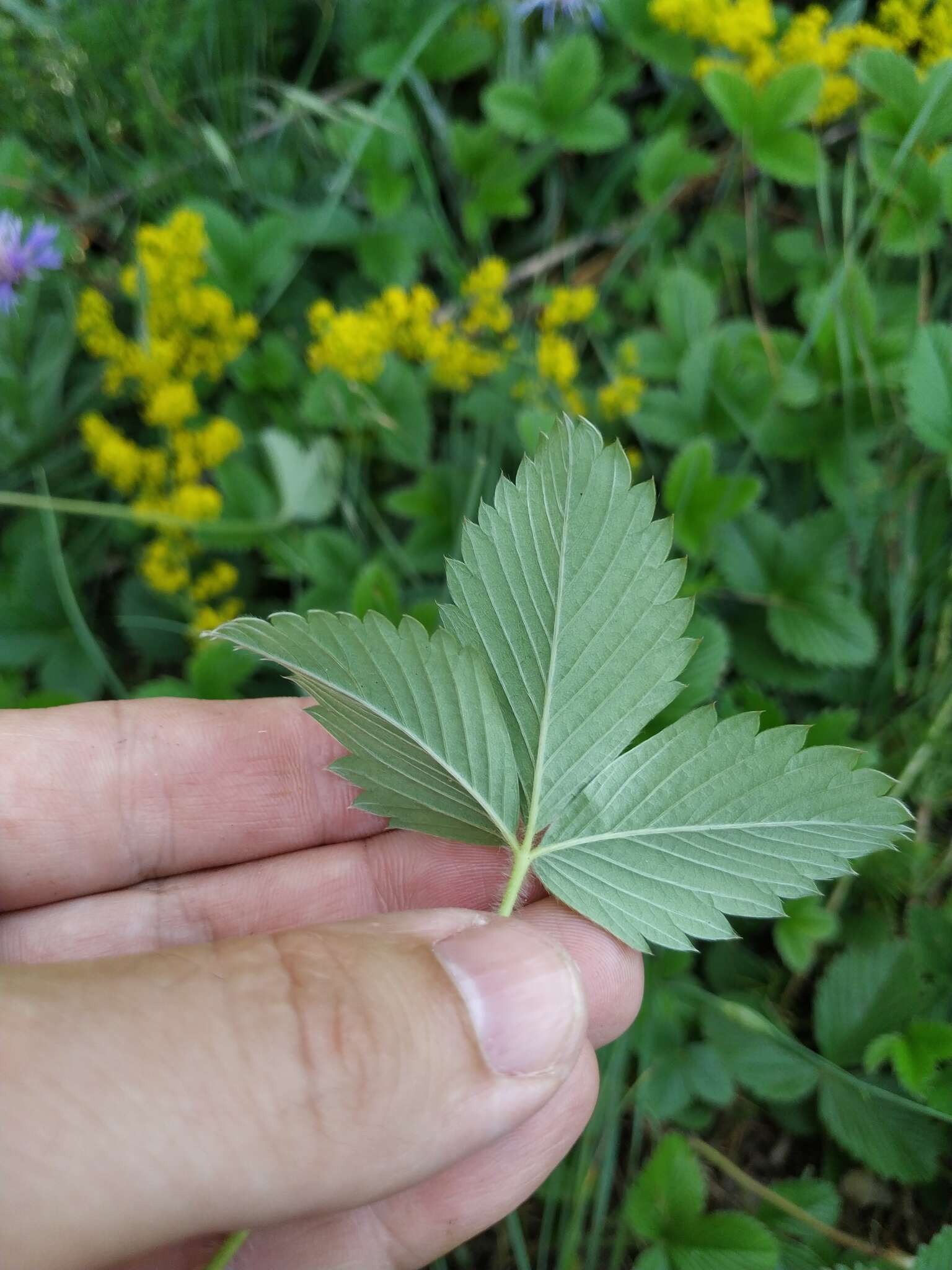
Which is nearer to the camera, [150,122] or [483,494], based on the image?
[483,494]

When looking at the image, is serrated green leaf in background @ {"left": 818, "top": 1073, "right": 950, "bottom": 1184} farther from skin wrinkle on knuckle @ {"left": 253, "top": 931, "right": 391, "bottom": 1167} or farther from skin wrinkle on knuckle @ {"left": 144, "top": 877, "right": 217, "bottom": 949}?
skin wrinkle on knuckle @ {"left": 144, "top": 877, "right": 217, "bottom": 949}

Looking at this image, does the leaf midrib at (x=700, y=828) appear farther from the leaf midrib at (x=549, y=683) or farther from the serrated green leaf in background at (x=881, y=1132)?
the serrated green leaf in background at (x=881, y=1132)

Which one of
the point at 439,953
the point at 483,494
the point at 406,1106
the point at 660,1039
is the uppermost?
the point at 483,494

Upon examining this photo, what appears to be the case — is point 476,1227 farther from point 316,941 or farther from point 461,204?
point 461,204

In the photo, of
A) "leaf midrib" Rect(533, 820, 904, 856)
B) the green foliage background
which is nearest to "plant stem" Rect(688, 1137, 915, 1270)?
the green foliage background

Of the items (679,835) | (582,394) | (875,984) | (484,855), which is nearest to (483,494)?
(582,394)

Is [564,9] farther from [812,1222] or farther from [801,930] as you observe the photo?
[812,1222]

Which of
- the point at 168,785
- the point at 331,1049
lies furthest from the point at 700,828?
the point at 168,785
